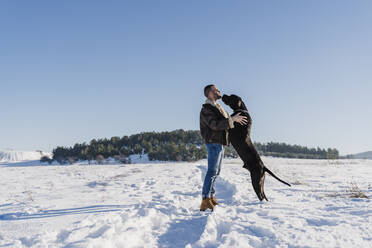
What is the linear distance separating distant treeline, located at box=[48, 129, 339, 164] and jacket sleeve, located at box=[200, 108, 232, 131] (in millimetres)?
48853

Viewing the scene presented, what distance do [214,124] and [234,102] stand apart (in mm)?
888

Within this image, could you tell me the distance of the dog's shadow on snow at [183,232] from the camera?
2445 mm

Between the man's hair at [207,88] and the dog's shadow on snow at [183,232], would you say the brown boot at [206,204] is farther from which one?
the man's hair at [207,88]

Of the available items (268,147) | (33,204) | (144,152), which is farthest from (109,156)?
(33,204)

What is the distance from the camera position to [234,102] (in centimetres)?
419

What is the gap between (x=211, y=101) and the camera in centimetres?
382

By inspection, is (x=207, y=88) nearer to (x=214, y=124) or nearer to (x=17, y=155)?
(x=214, y=124)

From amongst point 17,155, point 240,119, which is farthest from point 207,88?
point 17,155

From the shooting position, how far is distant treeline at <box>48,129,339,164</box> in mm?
54375

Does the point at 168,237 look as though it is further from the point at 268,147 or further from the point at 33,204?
the point at 268,147

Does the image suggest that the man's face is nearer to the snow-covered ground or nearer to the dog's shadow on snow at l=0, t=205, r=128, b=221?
the snow-covered ground

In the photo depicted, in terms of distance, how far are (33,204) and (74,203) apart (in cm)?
65

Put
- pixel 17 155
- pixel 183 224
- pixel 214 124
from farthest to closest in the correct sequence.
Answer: pixel 17 155, pixel 214 124, pixel 183 224

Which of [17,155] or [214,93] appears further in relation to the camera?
[17,155]
